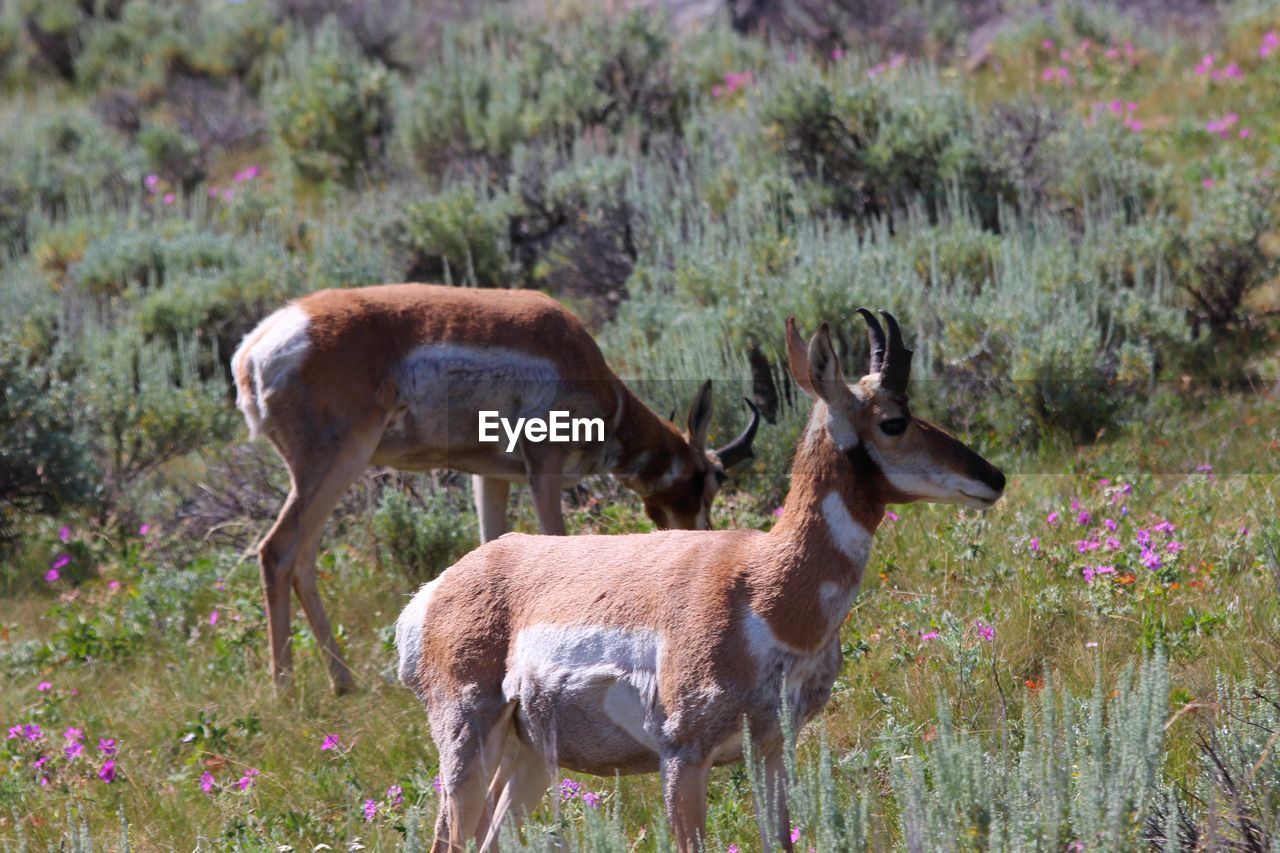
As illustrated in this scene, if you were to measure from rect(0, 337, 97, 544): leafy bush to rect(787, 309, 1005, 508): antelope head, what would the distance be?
6.67 metres

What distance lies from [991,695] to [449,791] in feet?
7.02

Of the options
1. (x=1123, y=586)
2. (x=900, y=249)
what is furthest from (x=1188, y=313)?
(x=1123, y=586)

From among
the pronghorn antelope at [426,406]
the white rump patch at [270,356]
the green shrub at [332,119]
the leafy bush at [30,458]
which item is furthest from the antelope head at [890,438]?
the green shrub at [332,119]

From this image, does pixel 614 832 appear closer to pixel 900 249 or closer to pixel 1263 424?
pixel 1263 424

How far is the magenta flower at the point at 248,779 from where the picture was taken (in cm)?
625

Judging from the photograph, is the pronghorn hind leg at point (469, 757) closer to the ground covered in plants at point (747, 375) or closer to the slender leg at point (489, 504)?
the ground covered in plants at point (747, 375)

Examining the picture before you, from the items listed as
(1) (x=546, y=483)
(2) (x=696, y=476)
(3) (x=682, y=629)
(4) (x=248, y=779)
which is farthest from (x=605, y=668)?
(2) (x=696, y=476)

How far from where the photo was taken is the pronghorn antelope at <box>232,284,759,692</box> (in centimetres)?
752

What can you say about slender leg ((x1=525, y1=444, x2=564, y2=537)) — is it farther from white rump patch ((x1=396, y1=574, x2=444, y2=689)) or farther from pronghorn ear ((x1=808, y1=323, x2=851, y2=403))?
pronghorn ear ((x1=808, y1=323, x2=851, y2=403))

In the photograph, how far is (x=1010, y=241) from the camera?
10578 mm

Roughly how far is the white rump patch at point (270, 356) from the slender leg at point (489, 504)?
46.5 inches

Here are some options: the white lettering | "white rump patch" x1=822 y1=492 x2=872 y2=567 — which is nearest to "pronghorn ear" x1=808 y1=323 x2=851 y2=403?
"white rump patch" x1=822 y1=492 x2=872 y2=567

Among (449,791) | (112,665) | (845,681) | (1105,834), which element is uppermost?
(1105,834)

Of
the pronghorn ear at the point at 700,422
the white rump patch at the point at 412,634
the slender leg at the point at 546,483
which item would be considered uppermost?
the white rump patch at the point at 412,634
